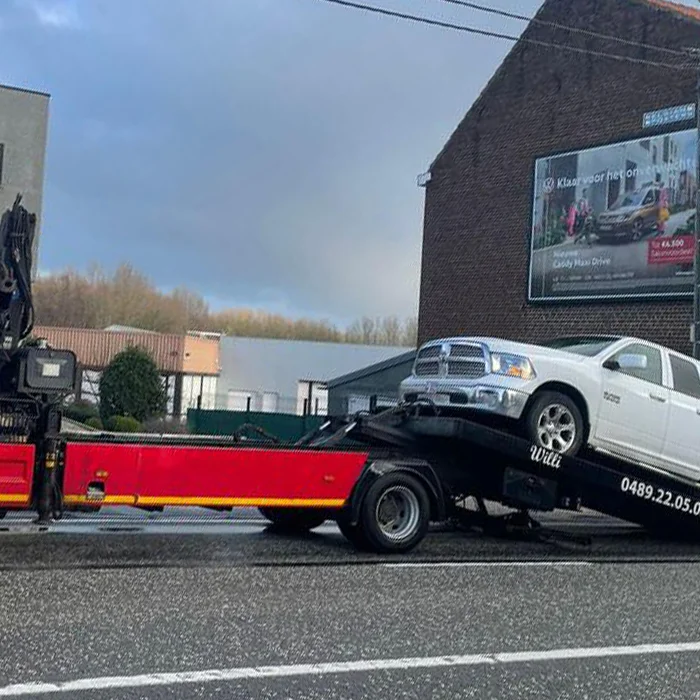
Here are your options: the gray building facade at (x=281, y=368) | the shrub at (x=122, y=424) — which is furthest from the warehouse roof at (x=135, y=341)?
the shrub at (x=122, y=424)

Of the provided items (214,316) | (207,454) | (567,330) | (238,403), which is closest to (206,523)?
(207,454)

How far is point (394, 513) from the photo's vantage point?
11.2 meters

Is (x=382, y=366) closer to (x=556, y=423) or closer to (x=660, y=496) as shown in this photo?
(x=660, y=496)

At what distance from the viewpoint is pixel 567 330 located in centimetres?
2494

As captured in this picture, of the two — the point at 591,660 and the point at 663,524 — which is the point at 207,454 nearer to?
the point at 591,660

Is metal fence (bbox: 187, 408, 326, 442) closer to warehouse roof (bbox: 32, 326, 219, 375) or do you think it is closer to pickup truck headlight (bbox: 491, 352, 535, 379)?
pickup truck headlight (bbox: 491, 352, 535, 379)

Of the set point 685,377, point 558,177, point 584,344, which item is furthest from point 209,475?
point 558,177

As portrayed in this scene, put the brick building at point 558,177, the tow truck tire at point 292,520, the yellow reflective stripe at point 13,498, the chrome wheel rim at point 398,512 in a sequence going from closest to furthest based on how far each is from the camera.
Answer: the yellow reflective stripe at point 13,498, the chrome wheel rim at point 398,512, the tow truck tire at point 292,520, the brick building at point 558,177

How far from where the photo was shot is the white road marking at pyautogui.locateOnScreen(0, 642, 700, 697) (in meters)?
5.71

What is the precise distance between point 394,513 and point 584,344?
3211 millimetres

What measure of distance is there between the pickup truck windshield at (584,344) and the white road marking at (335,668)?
17.1 feet

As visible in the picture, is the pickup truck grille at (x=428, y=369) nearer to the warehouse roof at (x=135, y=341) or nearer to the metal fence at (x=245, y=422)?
the metal fence at (x=245, y=422)

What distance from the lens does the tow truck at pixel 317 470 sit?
945 cm

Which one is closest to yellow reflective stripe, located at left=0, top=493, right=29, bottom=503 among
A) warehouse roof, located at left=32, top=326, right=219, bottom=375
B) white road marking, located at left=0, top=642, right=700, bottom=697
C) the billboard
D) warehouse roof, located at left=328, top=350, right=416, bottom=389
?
white road marking, located at left=0, top=642, right=700, bottom=697
